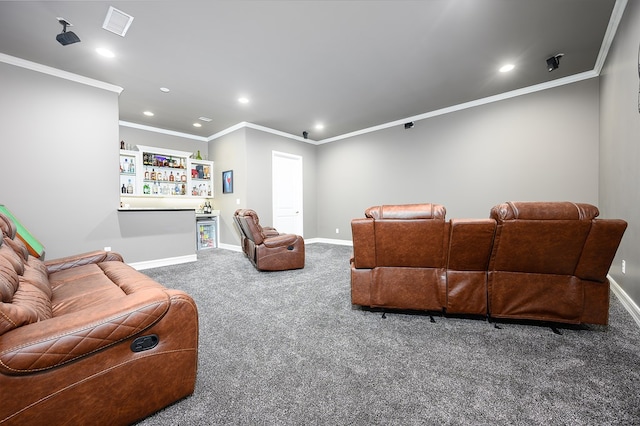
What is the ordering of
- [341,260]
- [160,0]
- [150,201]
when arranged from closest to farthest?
[160,0] < [341,260] < [150,201]

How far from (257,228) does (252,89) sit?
2307mm

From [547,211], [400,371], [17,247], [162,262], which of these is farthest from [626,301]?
[162,262]

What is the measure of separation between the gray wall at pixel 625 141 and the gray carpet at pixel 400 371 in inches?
21.7

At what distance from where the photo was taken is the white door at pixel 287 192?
6.39 meters

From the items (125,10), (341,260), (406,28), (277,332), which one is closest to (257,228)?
(341,260)

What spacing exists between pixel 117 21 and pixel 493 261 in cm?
429

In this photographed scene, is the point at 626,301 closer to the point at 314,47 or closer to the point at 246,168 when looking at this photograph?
the point at 314,47

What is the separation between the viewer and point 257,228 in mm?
3953

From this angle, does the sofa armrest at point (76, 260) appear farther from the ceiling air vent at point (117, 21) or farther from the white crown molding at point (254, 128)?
the white crown molding at point (254, 128)

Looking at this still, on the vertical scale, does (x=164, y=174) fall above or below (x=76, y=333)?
above

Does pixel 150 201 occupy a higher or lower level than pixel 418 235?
higher

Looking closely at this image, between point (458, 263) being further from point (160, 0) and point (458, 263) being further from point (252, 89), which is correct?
point (252, 89)

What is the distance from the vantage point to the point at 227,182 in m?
6.17

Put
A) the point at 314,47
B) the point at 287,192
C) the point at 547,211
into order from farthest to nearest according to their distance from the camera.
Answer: the point at 287,192
the point at 314,47
the point at 547,211
